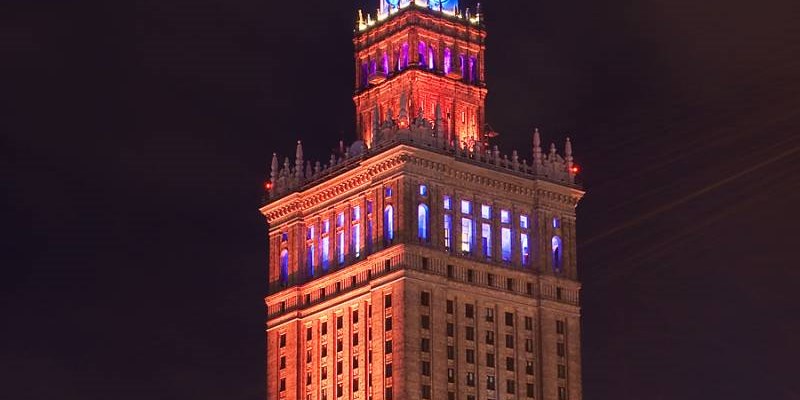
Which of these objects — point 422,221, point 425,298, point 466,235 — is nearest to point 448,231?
point 466,235

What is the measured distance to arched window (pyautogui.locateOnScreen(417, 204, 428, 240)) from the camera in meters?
195

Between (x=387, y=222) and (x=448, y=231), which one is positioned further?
(x=448, y=231)

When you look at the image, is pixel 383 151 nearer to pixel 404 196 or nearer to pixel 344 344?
pixel 404 196

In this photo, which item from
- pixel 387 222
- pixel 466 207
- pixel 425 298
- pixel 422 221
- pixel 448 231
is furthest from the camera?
pixel 466 207

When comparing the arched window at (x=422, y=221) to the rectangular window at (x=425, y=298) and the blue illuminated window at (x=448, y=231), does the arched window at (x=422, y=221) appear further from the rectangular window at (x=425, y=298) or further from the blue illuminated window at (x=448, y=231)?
the rectangular window at (x=425, y=298)

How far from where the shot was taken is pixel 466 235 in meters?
199

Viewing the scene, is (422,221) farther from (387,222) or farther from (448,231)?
(387,222)

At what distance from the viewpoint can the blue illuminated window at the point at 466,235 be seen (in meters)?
198

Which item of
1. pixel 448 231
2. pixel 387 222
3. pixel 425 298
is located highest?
pixel 387 222

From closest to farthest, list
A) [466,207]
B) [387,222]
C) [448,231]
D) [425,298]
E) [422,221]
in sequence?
[425,298] < [422,221] < [387,222] < [448,231] < [466,207]

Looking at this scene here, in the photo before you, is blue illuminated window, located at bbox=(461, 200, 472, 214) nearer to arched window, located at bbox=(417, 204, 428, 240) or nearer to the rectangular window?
arched window, located at bbox=(417, 204, 428, 240)

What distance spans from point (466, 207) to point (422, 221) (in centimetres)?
534

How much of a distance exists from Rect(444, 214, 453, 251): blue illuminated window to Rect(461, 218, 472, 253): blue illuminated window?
50.4 inches

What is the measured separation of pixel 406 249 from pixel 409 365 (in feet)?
34.3
